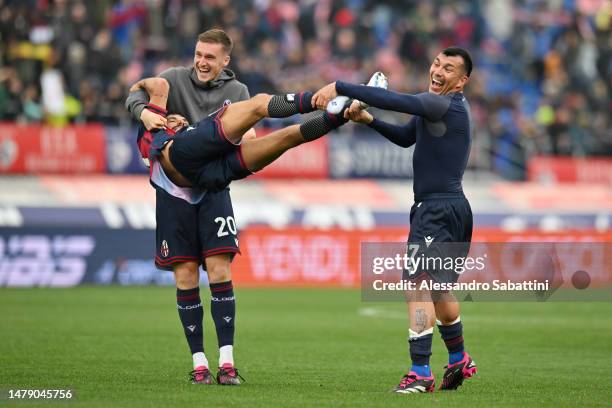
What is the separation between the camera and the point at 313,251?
24.3m

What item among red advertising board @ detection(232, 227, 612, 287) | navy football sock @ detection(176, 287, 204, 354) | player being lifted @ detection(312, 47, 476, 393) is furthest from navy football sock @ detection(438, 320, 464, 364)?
red advertising board @ detection(232, 227, 612, 287)

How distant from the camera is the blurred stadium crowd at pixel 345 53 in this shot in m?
25.0

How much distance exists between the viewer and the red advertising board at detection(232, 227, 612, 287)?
23828 mm

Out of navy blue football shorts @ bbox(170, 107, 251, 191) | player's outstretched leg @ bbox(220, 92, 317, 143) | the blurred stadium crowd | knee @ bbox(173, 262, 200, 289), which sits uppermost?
the blurred stadium crowd

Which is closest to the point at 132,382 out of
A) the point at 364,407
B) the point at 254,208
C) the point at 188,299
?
the point at 188,299

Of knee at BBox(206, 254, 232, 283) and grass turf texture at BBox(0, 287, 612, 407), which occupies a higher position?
knee at BBox(206, 254, 232, 283)

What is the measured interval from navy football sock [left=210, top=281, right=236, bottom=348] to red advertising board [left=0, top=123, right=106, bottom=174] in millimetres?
15313

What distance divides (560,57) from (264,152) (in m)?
25.2

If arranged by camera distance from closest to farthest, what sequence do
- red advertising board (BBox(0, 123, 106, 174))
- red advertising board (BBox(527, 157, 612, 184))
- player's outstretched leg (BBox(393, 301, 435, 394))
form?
1. player's outstretched leg (BBox(393, 301, 435, 394))
2. red advertising board (BBox(0, 123, 106, 174))
3. red advertising board (BBox(527, 157, 612, 184))

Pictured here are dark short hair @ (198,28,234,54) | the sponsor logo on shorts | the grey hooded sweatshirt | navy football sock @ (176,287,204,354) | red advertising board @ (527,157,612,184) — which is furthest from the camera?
red advertising board @ (527,157,612,184)

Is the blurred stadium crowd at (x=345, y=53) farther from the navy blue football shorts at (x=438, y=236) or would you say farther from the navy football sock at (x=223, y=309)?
the navy blue football shorts at (x=438, y=236)

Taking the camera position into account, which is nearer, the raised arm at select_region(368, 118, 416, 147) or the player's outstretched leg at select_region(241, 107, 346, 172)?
the player's outstretched leg at select_region(241, 107, 346, 172)

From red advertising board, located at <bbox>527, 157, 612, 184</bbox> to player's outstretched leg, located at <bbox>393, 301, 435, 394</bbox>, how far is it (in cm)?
2089

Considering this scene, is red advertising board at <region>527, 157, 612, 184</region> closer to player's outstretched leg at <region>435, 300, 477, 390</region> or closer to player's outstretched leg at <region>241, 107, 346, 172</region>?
player's outstretched leg at <region>435, 300, 477, 390</region>
